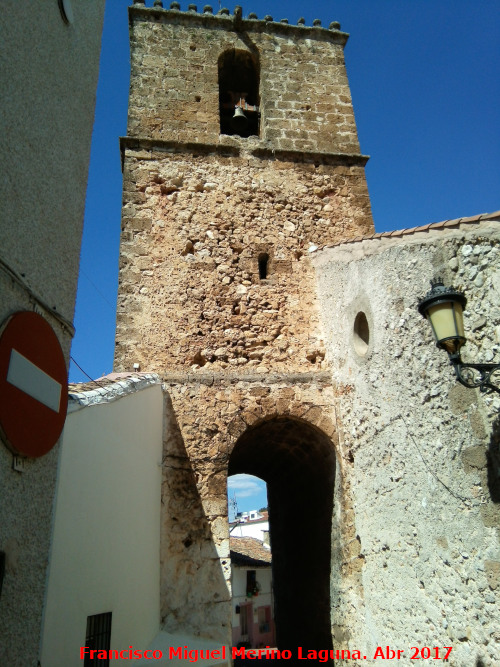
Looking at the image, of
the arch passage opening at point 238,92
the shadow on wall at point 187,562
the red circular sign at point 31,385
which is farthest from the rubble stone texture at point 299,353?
the red circular sign at point 31,385

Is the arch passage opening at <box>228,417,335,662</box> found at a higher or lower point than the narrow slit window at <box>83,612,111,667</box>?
higher

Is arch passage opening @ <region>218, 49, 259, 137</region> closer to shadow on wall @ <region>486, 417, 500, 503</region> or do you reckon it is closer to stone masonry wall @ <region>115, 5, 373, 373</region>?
stone masonry wall @ <region>115, 5, 373, 373</region>

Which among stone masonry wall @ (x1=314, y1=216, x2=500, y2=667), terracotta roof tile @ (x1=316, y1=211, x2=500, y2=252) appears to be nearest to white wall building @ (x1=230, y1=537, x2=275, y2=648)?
stone masonry wall @ (x1=314, y1=216, x2=500, y2=667)

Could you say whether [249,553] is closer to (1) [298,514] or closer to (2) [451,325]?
(1) [298,514]

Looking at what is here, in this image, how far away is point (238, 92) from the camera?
27.0ft

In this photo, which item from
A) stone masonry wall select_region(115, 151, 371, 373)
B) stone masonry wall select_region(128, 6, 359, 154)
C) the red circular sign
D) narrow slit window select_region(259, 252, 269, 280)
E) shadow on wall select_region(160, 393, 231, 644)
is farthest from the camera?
stone masonry wall select_region(128, 6, 359, 154)

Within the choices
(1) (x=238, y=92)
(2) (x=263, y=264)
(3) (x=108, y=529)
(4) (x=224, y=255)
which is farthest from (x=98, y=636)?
(1) (x=238, y=92)

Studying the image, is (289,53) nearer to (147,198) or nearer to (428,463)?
(147,198)

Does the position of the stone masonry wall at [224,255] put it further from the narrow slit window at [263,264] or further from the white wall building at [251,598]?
the white wall building at [251,598]

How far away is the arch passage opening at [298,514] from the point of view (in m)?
6.01

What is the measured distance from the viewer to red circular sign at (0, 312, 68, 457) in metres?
2.18

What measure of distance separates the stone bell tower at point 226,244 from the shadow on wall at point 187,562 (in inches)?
0.5

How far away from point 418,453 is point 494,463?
0.82 m

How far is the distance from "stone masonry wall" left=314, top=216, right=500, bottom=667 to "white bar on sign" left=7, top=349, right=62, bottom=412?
2.65 m
